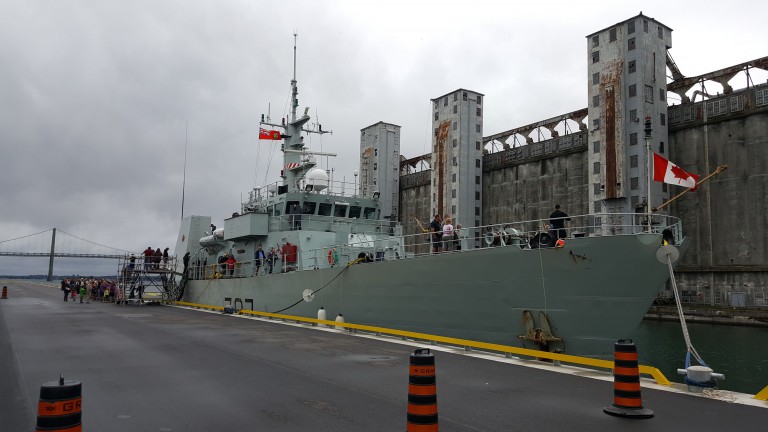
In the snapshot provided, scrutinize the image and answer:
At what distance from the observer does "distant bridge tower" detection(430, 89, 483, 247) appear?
3681cm

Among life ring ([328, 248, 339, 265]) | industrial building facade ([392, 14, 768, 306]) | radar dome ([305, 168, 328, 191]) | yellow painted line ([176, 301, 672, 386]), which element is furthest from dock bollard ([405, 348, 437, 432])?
industrial building facade ([392, 14, 768, 306])

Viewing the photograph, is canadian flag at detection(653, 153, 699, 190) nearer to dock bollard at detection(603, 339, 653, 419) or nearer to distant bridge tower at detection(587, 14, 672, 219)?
dock bollard at detection(603, 339, 653, 419)

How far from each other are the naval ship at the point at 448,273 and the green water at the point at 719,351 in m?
2.21

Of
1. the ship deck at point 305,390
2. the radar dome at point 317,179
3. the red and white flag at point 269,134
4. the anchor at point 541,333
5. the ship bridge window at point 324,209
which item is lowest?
the ship deck at point 305,390

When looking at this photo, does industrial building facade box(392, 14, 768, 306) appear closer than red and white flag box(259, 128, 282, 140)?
No

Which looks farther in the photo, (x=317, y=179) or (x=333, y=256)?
(x=317, y=179)

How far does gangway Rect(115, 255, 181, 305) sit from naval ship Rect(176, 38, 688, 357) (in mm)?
8640

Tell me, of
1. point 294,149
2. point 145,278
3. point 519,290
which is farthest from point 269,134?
point 519,290

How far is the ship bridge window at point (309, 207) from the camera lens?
768 inches

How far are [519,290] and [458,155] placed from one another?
27.0 m

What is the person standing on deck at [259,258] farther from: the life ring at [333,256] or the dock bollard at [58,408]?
the dock bollard at [58,408]

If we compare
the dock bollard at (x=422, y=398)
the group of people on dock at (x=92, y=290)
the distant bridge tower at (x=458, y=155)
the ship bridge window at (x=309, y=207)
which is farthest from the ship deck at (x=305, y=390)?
the distant bridge tower at (x=458, y=155)

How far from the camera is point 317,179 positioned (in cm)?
2044

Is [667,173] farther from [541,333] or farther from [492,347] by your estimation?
[492,347]
